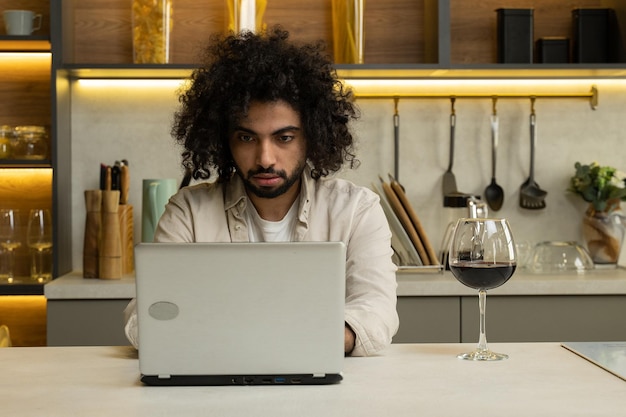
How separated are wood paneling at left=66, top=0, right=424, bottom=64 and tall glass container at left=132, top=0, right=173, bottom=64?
183mm

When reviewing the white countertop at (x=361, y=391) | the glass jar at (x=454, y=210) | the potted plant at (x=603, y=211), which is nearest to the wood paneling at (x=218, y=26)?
the glass jar at (x=454, y=210)

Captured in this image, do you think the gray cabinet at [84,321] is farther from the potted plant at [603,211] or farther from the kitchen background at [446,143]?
the potted plant at [603,211]

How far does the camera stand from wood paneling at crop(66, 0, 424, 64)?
3367 millimetres

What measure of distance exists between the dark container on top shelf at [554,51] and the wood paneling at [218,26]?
0.44 m

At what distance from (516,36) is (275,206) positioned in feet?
4.92

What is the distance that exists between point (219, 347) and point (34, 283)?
6.14 ft

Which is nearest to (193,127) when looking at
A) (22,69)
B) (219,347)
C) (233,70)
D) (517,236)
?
(233,70)

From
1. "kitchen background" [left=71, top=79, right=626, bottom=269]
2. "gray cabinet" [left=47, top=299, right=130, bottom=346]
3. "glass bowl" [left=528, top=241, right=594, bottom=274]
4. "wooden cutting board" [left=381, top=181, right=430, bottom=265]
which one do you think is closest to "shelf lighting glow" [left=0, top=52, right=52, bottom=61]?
"kitchen background" [left=71, top=79, right=626, bottom=269]

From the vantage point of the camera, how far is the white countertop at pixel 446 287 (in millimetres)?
2850

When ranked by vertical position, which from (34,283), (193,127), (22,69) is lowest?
(34,283)

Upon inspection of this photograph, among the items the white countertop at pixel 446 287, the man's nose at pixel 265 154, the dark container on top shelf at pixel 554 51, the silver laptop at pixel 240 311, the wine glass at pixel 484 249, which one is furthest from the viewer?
the dark container on top shelf at pixel 554 51

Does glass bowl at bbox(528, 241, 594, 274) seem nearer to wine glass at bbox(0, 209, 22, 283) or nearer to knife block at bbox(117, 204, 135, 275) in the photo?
knife block at bbox(117, 204, 135, 275)

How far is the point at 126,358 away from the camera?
1.54 m

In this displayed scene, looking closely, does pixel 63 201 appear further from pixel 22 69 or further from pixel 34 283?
pixel 22 69
